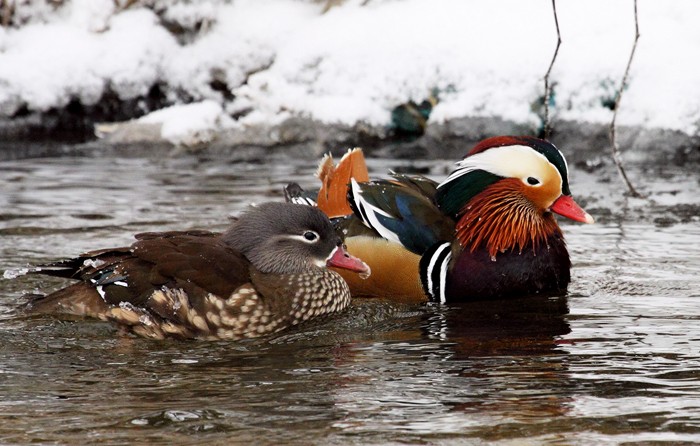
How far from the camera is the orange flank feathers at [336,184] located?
245 inches

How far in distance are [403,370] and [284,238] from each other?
44.0 inches

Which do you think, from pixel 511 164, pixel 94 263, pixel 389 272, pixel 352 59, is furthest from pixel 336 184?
pixel 352 59

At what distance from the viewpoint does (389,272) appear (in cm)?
577

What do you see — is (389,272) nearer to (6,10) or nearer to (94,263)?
(94,263)

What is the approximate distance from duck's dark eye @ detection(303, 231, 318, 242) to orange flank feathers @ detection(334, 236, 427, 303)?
1.47 ft

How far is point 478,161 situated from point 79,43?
582 cm

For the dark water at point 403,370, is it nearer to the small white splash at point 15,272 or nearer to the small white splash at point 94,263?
the small white splash at point 15,272

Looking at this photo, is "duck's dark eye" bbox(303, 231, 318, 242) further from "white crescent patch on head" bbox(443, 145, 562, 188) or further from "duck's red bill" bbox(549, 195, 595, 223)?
"duck's red bill" bbox(549, 195, 595, 223)

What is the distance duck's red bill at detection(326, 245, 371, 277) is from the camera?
17.7ft

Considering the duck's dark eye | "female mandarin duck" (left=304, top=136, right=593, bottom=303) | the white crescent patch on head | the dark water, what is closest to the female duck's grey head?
the duck's dark eye

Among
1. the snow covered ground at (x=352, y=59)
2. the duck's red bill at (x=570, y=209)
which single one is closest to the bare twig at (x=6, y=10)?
the snow covered ground at (x=352, y=59)

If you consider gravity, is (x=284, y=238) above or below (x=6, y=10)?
below

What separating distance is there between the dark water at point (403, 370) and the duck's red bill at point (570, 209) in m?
0.37

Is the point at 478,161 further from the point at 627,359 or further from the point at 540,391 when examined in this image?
the point at 540,391
